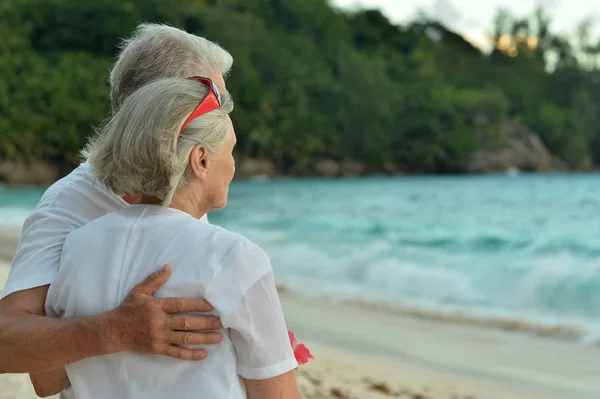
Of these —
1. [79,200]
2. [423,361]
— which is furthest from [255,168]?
[79,200]

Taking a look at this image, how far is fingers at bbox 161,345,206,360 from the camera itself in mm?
1200

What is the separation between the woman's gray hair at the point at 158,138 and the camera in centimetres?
120

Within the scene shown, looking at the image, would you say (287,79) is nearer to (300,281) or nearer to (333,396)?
(300,281)

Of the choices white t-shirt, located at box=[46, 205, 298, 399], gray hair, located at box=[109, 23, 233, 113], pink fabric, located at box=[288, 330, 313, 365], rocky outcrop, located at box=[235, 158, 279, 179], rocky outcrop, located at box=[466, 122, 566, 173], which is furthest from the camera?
rocky outcrop, located at box=[466, 122, 566, 173]

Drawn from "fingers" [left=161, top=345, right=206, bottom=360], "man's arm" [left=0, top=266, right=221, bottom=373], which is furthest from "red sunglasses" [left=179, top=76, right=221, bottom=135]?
"fingers" [left=161, top=345, right=206, bottom=360]

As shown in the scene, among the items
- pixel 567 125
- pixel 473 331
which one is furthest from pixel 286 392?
pixel 567 125

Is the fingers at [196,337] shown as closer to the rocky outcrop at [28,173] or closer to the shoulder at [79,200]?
the shoulder at [79,200]

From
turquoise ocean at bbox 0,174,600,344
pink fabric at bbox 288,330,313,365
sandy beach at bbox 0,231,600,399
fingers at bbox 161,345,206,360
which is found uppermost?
fingers at bbox 161,345,206,360

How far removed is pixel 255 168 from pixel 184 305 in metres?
53.1

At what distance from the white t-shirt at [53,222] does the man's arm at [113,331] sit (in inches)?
1.3

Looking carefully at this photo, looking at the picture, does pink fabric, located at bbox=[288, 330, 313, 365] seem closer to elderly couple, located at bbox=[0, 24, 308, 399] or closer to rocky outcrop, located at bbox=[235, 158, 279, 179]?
elderly couple, located at bbox=[0, 24, 308, 399]

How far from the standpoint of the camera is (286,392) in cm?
121

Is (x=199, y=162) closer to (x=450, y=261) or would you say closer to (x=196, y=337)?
(x=196, y=337)

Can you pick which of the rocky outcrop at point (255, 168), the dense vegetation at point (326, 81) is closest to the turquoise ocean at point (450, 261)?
the dense vegetation at point (326, 81)
